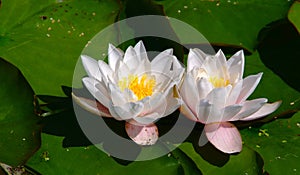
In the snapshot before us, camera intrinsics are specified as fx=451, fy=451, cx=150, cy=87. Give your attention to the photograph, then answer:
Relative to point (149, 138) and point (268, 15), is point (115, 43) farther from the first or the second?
point (268, 15)

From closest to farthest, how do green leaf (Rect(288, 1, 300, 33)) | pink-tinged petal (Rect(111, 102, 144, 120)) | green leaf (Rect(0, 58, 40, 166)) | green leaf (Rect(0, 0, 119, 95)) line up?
pink-tinged petal (Rect(111, 102, 144, 120)), green leaf (Rect(0, 58, 40, 166)), green leaf (Rect(0, 0, 119, 95)), green leaf (Rect(288, 1, 300, 33))

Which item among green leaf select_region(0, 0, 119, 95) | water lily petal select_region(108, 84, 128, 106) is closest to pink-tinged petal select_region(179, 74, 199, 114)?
water lily petal select_region(108, 84, 128, 106)

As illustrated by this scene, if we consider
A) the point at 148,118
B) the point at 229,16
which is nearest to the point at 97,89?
the point at 148,118

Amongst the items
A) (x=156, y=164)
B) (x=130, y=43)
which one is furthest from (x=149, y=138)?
(x=130, y=43)

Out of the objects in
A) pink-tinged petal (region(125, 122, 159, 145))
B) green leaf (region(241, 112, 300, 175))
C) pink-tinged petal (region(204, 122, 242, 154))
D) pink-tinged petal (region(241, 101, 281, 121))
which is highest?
pink-tinged petal (region(125, 122, 159, 145))

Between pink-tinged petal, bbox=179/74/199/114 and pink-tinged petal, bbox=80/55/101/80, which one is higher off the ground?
pink-tinged petal, bbox=80/55/101/80

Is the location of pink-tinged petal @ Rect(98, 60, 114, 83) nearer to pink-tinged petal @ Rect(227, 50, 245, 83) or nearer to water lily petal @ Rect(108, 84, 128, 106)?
water lily petal @ Rect(108, 84, 128, 106)
